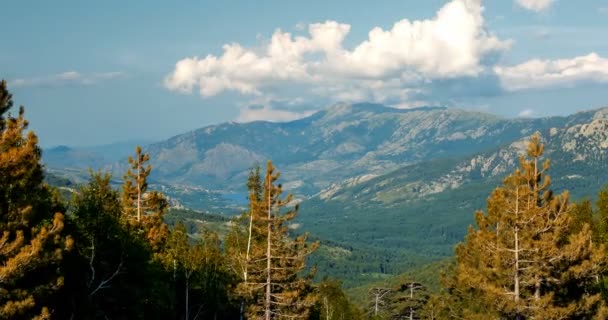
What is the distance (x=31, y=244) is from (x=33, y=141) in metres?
4.93

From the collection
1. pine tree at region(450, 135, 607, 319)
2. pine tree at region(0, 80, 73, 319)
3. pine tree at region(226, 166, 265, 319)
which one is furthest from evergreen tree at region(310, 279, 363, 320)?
pine tree at region(0, 80, 73, 319)

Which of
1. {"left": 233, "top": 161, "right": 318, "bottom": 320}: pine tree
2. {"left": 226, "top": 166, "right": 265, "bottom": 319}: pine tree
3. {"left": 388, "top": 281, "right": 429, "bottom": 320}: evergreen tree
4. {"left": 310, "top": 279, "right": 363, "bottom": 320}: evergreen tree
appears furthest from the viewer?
{"left": 388, "top": 281, "right": 429, "bottom": 320}: evergreen tree

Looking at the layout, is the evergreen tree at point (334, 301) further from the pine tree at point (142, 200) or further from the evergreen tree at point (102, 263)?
the evergreen tree at point (102, 263)

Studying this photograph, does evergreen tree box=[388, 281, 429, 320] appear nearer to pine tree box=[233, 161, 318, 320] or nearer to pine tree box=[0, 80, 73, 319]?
pine tree box=[233, 161, 318, 320]

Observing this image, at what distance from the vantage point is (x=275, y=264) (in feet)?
159

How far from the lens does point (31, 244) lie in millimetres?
25328

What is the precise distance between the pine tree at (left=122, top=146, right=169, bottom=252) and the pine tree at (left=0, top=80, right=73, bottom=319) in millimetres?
34712

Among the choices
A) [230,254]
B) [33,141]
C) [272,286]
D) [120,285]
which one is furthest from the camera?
[230,254]

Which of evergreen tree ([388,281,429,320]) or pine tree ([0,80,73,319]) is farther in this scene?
evergreen tree ([388,281,429,320])

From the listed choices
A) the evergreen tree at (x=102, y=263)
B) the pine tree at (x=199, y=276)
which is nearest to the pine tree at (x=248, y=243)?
the pine tree at (x=199, y=276)

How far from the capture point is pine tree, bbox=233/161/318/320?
47.2 meters

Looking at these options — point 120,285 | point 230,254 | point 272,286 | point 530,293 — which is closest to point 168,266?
point 230,254

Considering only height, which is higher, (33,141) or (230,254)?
(33,141)

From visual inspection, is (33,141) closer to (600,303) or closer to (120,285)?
(120,285)
